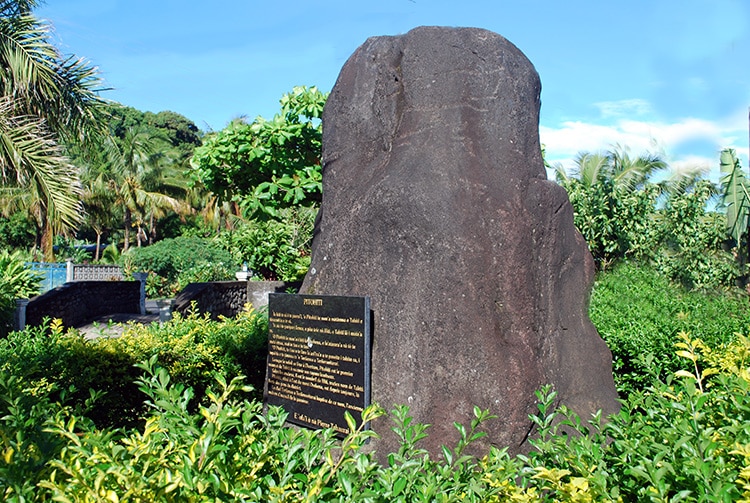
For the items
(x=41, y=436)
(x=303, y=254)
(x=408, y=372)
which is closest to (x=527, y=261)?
(x=408, y=372)

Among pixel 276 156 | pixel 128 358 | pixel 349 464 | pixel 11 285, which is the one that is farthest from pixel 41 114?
pixel 349 464

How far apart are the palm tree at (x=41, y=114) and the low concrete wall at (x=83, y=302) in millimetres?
1220

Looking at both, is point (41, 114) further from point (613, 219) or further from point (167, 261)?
point (167, 261)

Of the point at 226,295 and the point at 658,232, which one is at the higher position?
the point at 658,232

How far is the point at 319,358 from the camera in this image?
14.0 feet

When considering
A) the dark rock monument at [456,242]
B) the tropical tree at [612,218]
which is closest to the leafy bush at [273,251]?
the tropical tree at [612,218]

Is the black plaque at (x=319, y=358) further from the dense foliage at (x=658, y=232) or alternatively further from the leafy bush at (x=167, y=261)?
the leafy bush at (x=167, y=261)

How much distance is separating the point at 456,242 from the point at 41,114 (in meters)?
12.5

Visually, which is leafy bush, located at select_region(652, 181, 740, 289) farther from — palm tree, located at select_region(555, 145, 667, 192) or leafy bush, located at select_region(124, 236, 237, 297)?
leafy bush, located at select_region(124, 236, 237, 297)

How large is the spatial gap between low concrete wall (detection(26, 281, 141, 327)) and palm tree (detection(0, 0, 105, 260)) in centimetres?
122

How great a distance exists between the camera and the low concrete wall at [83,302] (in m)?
13.7

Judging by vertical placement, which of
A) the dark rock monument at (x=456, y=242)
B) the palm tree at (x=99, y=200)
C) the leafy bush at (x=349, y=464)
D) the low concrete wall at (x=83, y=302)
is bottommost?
the low concrete wall at (x=83, y=302)

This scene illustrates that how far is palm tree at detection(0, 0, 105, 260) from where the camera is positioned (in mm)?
11219

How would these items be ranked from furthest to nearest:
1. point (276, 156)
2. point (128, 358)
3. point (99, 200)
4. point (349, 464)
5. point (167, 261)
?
point (99, 200) → point (167, 261) → point (276, 156) → point (128, 358) → point (349, 464)
